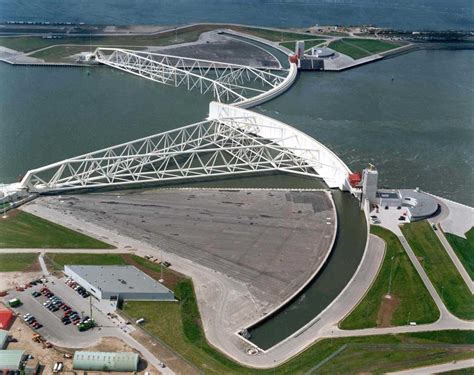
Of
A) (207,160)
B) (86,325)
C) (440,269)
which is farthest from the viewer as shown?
(207,160)

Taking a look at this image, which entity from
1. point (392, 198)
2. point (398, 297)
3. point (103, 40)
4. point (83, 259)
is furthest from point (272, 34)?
point (398, 297)

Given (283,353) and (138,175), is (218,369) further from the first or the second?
(138,175)

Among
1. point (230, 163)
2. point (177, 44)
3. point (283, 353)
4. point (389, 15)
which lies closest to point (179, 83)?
point (177, 44)

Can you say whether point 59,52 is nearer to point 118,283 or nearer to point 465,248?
point 118,283

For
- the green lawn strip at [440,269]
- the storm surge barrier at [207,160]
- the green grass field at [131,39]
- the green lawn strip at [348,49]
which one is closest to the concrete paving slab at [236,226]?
the storm surge barrier at [207,160]

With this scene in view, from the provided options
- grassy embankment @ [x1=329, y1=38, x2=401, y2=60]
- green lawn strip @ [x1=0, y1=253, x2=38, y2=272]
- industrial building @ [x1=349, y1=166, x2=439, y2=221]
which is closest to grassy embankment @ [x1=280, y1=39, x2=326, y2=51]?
grassy embankment @ [x1=329, y1=38, x2=401, y2=60]

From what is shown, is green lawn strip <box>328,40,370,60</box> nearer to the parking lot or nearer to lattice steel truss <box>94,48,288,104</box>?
lattice steel truss <box>94,48,288,104</box>

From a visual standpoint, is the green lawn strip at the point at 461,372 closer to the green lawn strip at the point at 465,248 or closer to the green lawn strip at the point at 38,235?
the green lawn strip at the point at 465,248
